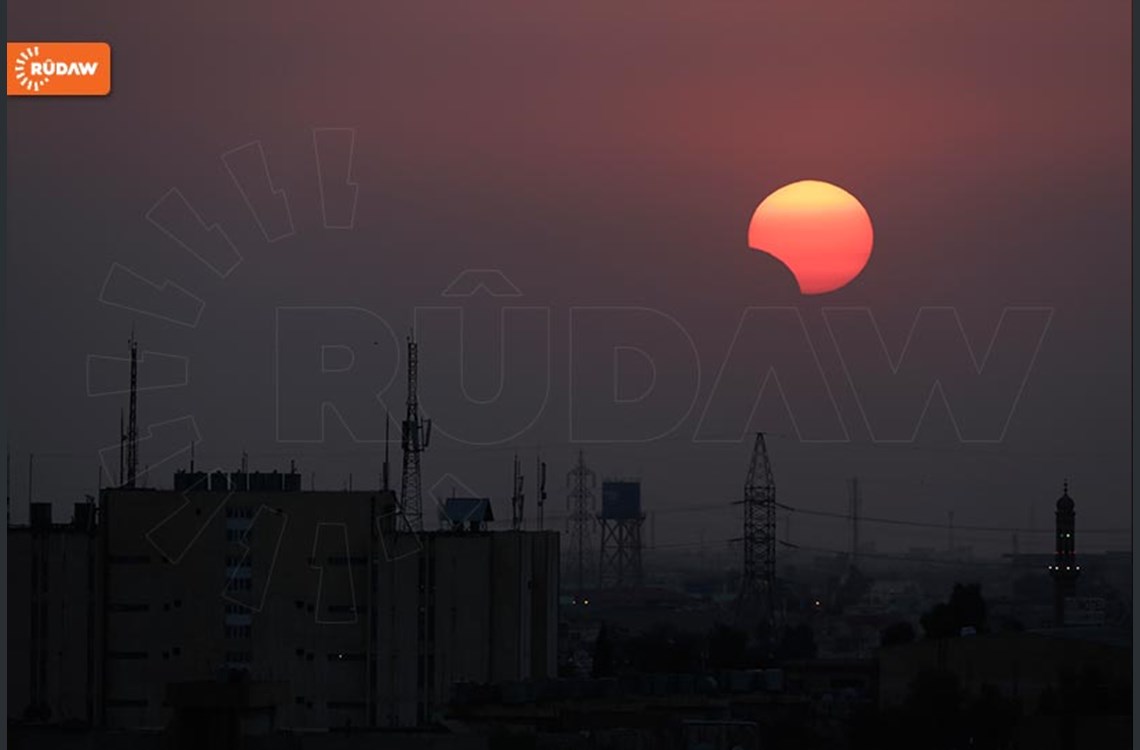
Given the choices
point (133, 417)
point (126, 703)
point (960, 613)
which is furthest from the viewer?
point (126, 703)

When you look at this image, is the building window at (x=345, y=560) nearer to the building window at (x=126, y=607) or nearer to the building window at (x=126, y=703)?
the building window at (x=126, y=607)

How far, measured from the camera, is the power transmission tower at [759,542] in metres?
10.9

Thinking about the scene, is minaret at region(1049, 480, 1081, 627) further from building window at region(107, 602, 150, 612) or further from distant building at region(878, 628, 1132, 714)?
building window at region(107, 602, 150, 612)

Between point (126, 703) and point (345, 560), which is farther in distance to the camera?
point (345, 560)

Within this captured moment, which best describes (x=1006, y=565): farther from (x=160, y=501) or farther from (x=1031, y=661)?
(x=160, y=501)

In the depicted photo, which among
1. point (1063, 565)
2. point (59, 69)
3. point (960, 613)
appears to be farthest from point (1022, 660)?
point (59, 69)

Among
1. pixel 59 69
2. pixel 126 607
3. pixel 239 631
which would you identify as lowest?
pixel 239 631

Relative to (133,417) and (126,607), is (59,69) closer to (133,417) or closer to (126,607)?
(133,417)

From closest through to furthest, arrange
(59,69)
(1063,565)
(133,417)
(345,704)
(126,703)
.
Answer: (59,69) < (133,417) < (1063,565) < (126,703) < (345,704)

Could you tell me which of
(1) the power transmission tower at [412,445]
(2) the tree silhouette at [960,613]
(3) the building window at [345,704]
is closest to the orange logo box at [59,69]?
(1) the power transmission tower at [412,445]

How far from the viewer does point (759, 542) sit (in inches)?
512

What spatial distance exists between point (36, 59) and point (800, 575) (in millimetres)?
10596

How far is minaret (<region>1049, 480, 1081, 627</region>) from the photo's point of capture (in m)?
11.6

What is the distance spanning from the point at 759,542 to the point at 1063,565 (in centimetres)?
181
